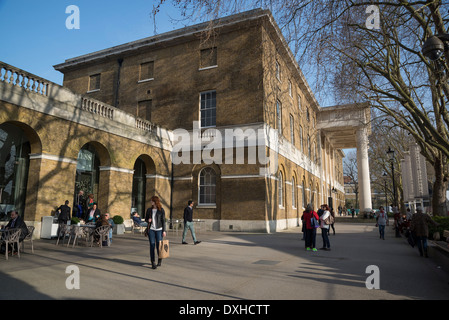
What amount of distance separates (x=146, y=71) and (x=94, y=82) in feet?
18.0

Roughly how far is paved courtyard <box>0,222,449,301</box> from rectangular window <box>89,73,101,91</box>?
18443 mm

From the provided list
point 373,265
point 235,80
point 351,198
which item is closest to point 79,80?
point 235,80

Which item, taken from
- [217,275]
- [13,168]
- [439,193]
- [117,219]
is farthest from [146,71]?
[439,193]

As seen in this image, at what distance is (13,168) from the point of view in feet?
47.5

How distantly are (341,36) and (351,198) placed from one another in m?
109

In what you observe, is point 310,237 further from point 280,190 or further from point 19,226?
point 280,190

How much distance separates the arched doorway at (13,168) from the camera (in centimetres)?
1418

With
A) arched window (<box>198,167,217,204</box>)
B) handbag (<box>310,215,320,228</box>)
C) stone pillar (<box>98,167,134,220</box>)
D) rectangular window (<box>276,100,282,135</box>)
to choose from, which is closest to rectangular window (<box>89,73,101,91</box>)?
stone pillar (<box>98,167,134,220</box>)

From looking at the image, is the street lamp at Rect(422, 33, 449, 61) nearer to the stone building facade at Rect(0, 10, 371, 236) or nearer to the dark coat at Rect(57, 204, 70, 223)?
the stone building facade at Rect(0, 10, 371, 236)

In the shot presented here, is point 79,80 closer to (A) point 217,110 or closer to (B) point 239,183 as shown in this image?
(A) point 217,110

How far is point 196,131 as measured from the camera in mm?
21422

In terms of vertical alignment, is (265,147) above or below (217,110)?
below

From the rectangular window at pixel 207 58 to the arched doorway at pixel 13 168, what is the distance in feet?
40.6
